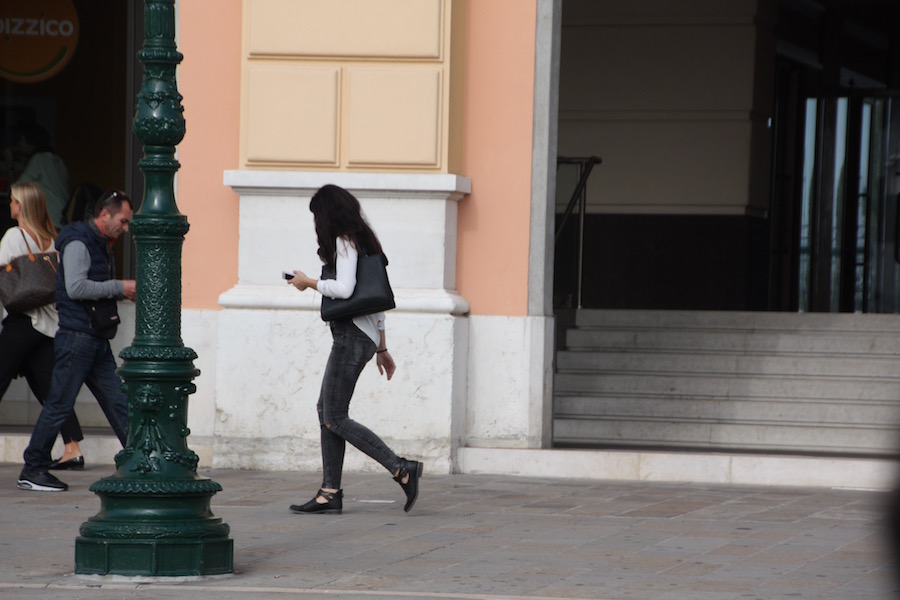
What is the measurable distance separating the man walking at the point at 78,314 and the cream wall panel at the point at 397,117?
5.83ft

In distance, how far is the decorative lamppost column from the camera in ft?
21.4

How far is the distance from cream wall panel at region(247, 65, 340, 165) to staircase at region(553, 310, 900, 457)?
2.73 meters

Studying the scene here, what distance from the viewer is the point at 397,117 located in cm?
1055

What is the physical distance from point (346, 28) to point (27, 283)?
2.69m

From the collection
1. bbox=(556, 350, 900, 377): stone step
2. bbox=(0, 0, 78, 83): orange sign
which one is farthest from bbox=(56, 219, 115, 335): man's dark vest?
bbox=(556, 350, 900, 377): stone step

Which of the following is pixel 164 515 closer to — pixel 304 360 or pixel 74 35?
pixel 304 360

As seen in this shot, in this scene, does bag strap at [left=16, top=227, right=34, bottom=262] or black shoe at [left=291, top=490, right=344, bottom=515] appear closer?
black shoe at [left=291, top=490, right=344, bottom=515]

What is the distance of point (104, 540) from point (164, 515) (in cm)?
26

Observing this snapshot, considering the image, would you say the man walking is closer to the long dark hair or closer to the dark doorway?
the long dark hair

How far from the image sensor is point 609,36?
15742mm

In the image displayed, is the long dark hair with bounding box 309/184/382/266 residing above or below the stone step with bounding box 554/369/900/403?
above

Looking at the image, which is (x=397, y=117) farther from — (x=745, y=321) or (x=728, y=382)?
(x=745, y=321)

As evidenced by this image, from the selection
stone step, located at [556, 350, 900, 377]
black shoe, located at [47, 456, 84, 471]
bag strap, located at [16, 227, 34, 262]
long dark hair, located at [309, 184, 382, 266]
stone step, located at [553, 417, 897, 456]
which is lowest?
black shoe, located at [47, 456, 84, 471]

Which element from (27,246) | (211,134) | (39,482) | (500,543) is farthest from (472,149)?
(500,543)
